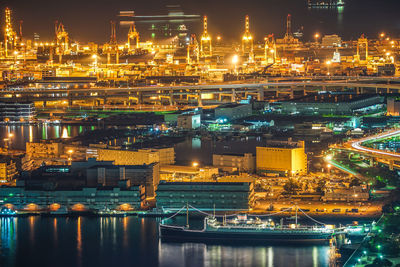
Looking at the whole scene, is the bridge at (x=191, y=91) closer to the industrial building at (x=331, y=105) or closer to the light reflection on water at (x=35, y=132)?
the industrial building at (x=331, y=105)

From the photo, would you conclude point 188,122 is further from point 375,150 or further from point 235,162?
point 375,150

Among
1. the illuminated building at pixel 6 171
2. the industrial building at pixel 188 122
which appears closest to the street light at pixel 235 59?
the industrial building at pixel 188 122

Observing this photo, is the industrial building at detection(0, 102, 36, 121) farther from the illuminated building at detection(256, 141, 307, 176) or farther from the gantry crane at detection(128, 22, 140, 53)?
the gantry crane at detection(128, 22, 140, 53)

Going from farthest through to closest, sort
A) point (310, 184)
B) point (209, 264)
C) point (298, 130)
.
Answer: point (298, 130) → point (310, 184) → point (209, 264)

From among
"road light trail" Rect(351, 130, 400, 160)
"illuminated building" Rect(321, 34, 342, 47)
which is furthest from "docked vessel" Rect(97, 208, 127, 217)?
"illuminated building" Rect(321, 34, 342, 47)

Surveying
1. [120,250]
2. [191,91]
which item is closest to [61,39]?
[191,91]

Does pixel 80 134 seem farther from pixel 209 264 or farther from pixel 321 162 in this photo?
pixel 209 264

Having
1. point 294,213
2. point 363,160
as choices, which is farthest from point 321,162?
point 294,213
